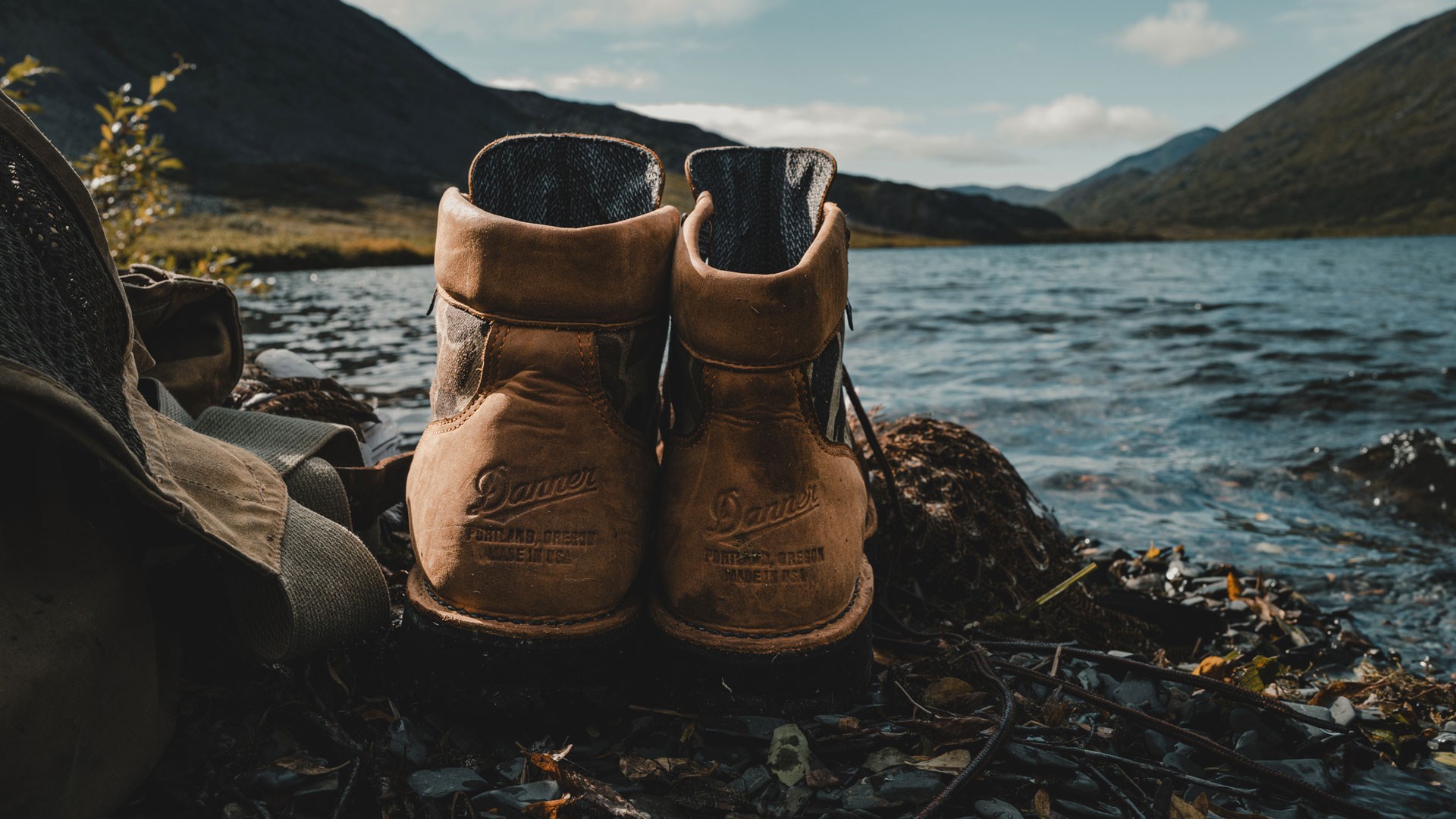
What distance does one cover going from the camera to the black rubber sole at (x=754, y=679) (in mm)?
2033

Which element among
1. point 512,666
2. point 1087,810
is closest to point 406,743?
point 512,666

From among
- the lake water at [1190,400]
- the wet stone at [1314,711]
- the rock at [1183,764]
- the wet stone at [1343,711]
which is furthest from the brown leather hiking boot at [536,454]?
the lake water at [1190,400]

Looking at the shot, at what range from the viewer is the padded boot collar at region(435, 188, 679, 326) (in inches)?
83.2

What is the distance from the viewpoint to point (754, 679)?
2039 millimetres

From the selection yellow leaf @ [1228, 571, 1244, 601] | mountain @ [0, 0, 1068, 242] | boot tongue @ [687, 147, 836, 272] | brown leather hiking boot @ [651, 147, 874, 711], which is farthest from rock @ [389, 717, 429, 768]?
mountain @ [0, 0, 1068, 242]

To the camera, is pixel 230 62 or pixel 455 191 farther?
pixel 230 62

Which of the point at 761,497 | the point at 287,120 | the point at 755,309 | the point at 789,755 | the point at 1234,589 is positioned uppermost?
the point at 287,120

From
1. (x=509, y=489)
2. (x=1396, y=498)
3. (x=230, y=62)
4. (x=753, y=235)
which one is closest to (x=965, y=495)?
(x=753, y=235)

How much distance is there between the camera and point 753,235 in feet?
9.48

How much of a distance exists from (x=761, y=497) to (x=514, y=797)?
0.88 metres

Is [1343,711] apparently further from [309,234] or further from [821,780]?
[309,234]

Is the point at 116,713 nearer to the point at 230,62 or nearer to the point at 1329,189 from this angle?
the point at 230,62

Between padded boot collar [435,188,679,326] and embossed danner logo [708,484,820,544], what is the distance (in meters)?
0.55

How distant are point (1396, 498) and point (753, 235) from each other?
5.74 meters
